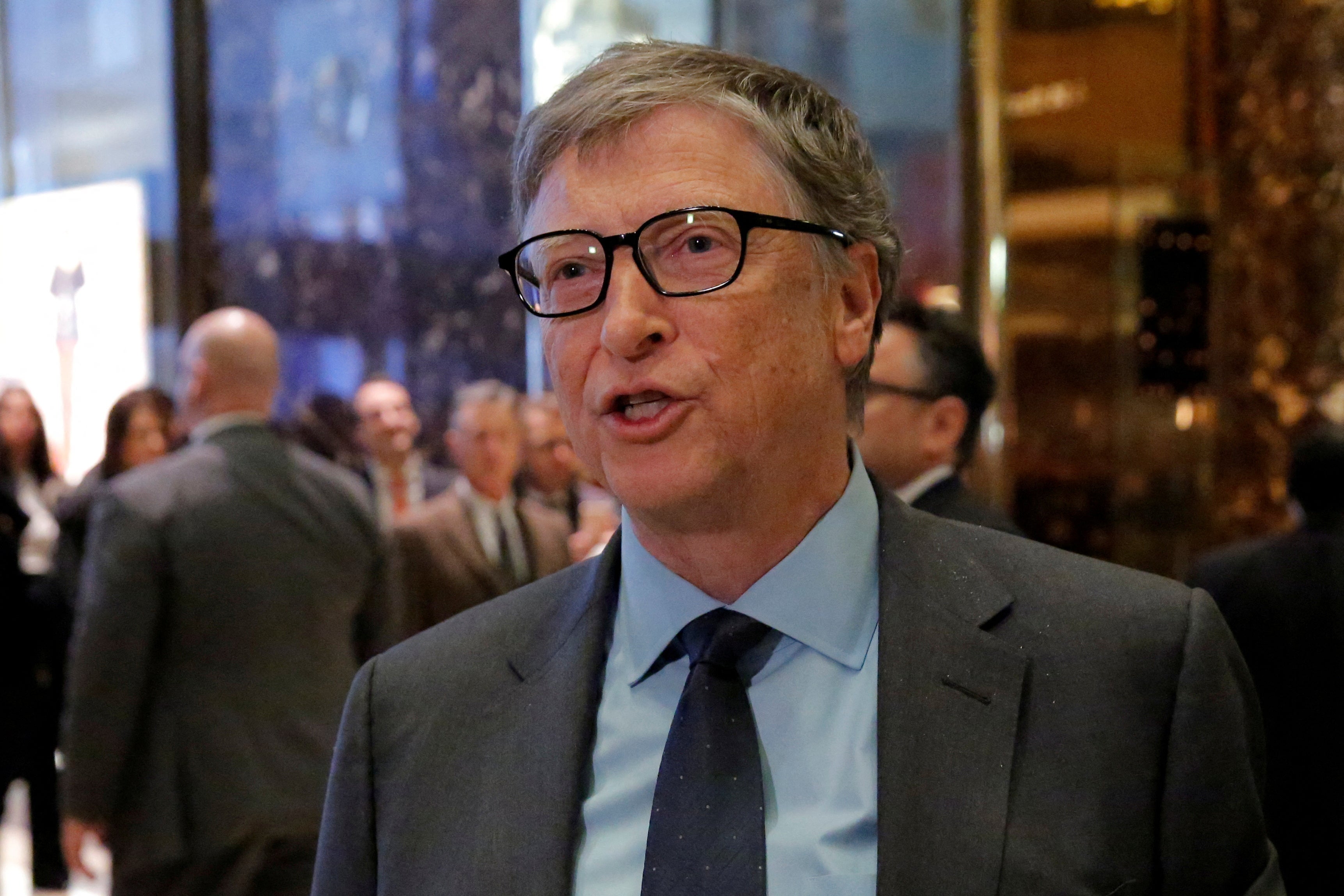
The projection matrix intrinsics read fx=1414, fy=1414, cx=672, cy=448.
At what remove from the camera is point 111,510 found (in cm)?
342

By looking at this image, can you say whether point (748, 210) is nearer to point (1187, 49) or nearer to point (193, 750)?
point (193, 750)

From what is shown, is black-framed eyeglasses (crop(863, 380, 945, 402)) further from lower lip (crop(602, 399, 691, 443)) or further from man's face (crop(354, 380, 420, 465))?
man's face (crop(354, 380, 420, 465))

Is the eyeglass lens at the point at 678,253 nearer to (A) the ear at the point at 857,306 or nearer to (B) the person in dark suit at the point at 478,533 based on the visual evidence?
(A) the ear at the point at 857,306

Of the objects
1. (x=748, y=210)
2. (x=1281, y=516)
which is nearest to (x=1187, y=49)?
(x=1281, y=516)

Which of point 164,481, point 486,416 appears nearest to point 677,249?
point 164,481

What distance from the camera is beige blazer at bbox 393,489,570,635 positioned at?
436 centimetres

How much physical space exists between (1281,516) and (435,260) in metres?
4.07

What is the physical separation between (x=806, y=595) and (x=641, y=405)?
0.76 feet

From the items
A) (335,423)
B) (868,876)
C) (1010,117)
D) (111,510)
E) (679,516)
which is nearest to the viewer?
(868,876)

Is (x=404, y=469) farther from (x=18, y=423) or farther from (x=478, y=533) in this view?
(x=18, y=423)

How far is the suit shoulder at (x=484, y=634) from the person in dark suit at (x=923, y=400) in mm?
1162

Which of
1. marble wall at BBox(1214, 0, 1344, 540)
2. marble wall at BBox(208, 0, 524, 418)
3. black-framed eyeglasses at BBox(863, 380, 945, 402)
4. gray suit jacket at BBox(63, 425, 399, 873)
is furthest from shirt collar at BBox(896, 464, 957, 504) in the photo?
marble wall at BBox(1214, 0, 1344, 540)

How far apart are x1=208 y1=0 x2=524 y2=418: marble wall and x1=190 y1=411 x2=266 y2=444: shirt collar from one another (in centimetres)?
179

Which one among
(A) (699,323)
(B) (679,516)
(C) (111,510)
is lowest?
(C) (111,510)
